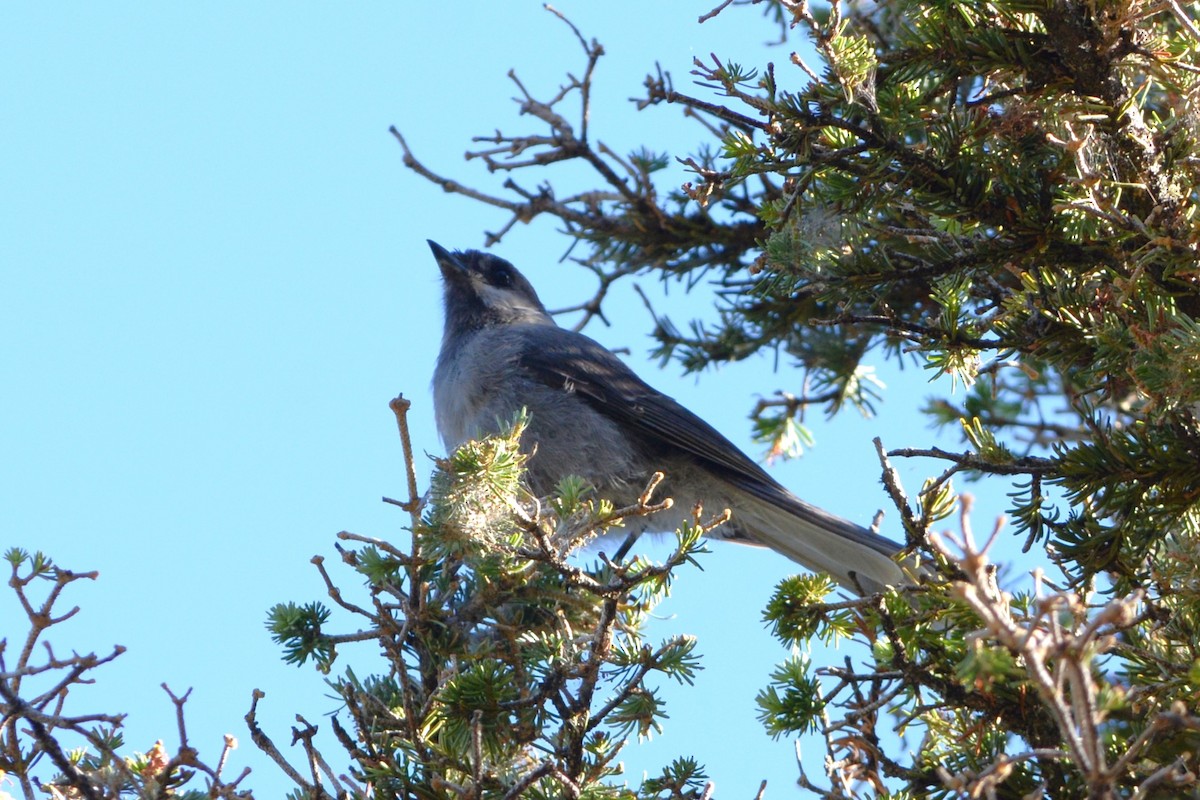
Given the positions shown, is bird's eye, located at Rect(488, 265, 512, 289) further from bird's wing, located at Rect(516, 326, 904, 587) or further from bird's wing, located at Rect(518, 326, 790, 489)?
bird's wing, located at Rect(518, 326, 790, 489)

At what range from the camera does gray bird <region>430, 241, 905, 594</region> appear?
5.33 m

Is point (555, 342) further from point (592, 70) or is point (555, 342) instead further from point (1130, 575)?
point (1130, 575)

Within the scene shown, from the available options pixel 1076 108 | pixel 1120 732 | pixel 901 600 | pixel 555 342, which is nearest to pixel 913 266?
pixel 1076 108

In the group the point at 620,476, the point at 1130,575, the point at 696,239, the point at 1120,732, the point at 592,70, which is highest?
the point at 592,70

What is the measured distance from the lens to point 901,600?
324 cm

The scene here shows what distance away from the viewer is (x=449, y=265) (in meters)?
6.90

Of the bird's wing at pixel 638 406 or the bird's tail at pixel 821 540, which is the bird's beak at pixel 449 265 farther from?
the bird's tail at pixel 821 540

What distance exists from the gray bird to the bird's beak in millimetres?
768

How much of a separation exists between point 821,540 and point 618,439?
106 cm

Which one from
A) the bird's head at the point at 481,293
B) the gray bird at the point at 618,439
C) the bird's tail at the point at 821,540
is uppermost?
the bird's head at the point at 481,293

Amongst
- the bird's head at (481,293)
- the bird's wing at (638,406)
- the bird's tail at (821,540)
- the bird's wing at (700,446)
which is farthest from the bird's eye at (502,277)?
the bird's tail at (821,540)

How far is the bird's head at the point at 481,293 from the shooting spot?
6738mm

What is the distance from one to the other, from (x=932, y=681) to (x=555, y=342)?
11.3ft

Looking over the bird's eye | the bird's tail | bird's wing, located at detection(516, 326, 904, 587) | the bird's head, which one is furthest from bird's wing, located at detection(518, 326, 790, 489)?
the bird's eye
